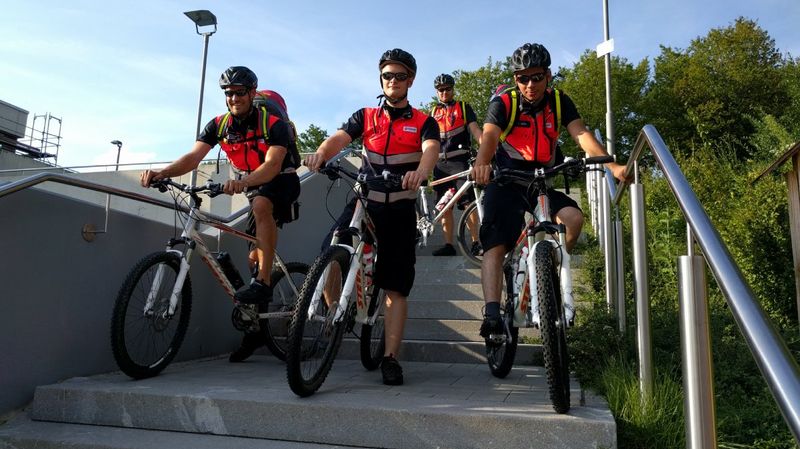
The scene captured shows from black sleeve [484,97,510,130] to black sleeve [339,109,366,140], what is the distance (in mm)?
786

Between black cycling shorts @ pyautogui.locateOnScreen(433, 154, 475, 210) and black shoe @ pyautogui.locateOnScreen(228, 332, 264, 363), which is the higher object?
black cycling shorts @ pyautogui.locateOnScreen(433, 154, 475, 210)

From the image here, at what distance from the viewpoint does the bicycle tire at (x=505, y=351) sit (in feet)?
11.2

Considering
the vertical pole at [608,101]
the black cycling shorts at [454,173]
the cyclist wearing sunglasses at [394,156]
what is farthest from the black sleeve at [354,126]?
the vertical pole at [608,101]

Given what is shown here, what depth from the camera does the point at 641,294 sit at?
2.90 m

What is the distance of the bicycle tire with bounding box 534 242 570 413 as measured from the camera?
8.32 ft

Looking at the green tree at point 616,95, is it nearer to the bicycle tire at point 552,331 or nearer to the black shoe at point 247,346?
the black shoe at point 247,346

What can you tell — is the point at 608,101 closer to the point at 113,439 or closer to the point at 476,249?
A: the point at 476,249

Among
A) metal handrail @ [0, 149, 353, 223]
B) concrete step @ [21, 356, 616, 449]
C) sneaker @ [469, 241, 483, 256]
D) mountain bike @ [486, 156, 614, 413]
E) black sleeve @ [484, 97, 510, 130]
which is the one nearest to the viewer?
concrete step @ [21, 356, 616, 449]

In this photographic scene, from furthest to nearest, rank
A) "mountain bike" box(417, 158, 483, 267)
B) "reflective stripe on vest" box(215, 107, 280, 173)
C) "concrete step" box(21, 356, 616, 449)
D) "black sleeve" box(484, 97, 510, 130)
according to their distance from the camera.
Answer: "mountain bike" box(417, 158, 483, 267) < "reflective stripe on vest" box(215, 107, 280, 173) < "black sleeve" box(484, 97, 510, 130) < "concrete step" box(21, 356, 616, 449)

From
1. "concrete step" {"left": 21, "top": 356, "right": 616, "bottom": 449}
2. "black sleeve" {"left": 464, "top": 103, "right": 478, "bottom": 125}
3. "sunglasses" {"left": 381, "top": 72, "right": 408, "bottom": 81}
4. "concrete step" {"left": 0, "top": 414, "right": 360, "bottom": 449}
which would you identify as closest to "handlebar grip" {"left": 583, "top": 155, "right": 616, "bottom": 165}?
"concrete step" {"left": 21, "top": 356, "right": 616, "bottom": 449}

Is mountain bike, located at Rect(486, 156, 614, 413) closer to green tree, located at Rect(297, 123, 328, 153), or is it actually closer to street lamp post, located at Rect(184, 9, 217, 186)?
street lamp post, located at Rect(184, 9, 217, 186)

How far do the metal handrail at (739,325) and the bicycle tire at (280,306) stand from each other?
297 cm

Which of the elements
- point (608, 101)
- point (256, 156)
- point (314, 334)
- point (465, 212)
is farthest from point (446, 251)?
point (608, 101)

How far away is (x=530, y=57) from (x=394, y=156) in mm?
978
